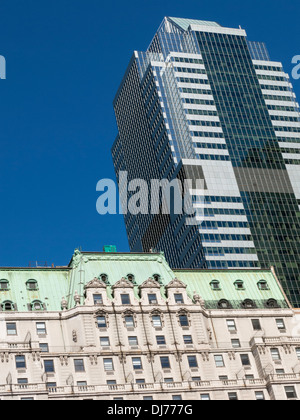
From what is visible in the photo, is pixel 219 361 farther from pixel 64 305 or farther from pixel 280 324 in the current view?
pixel 64 305

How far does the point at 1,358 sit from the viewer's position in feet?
377

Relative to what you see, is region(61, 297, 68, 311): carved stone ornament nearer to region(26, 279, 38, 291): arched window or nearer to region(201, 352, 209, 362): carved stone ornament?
region(26, 279, 38, 291): arched window

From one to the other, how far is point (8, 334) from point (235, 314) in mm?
37656

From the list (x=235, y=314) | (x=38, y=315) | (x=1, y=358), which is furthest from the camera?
(x=235, y=314)

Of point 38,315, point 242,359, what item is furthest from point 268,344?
point 38,315

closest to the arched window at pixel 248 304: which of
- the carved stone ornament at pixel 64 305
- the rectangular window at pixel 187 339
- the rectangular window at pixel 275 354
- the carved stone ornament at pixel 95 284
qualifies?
the rectangular window at pixel 275 354

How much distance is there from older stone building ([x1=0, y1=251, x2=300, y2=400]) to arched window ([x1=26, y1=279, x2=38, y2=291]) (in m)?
0.19

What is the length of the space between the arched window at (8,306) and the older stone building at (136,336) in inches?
7.4

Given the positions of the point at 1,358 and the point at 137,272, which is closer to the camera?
the point at 1,358

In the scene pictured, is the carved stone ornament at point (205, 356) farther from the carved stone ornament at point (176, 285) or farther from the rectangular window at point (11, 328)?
the rectangular window at point (11, 328)

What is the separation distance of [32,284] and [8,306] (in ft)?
24.2

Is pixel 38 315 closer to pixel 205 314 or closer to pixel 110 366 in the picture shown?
pixel 110 366

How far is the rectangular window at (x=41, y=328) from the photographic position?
122 metres

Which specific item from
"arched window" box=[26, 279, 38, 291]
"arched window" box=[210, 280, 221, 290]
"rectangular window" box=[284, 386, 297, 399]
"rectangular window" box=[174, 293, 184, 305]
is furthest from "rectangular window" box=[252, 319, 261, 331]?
"arched window" box=[26, 279, 38, 291]
